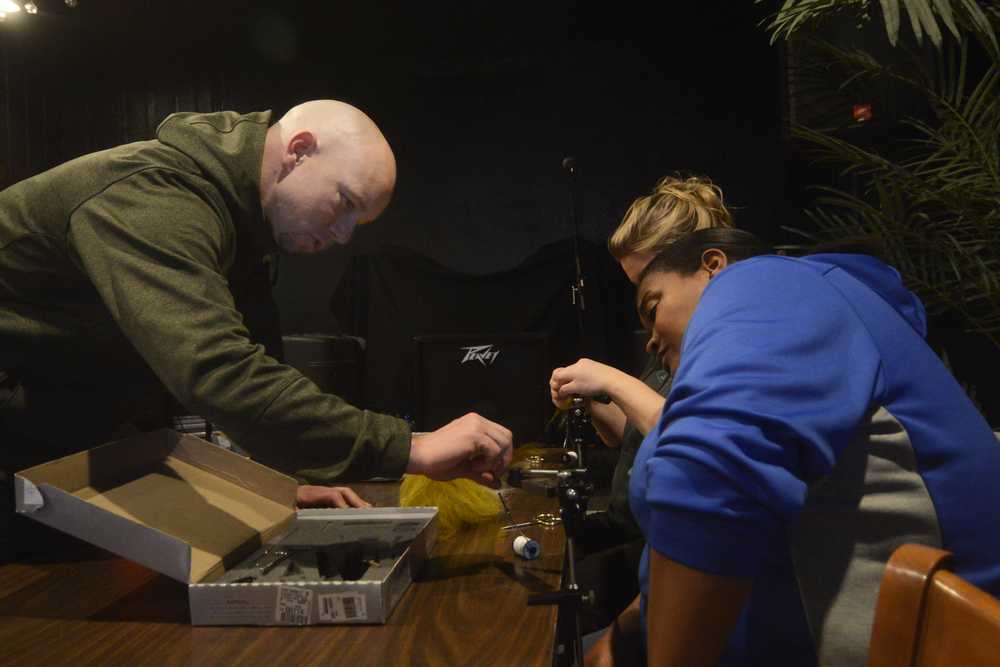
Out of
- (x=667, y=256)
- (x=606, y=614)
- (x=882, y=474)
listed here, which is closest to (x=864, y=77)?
(x=667, y=256)

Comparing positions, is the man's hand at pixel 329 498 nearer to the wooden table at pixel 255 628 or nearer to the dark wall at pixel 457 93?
the wooden table at pixel 255 628

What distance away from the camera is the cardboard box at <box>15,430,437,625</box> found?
35.3 inches

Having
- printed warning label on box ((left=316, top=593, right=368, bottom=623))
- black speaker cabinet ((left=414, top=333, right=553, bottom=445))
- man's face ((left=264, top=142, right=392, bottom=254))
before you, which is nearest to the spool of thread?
printed warning label on box ((left=316, top=593, right=368, bottom=623))

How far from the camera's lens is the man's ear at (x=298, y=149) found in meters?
1.42

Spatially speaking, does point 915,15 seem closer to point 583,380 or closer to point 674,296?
point 674,296

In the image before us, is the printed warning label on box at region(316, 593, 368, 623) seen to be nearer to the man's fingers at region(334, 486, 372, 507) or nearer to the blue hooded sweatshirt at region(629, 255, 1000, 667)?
the blue hooded sweatshirt at region(629, 255, 1000, 667)

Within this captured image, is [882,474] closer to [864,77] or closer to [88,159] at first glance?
[88,159]

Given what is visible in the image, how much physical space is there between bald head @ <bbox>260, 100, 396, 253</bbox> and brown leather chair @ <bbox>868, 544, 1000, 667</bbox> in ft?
3.72

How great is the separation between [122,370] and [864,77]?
222 cm

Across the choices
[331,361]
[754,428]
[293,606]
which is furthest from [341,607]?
[331,361]

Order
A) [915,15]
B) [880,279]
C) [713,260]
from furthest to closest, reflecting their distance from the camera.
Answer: [915,15] < [713,260] < [880,279]

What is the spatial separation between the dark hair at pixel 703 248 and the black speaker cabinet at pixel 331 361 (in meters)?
3.28

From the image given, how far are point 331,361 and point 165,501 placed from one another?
134 inches

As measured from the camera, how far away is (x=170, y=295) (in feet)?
3.46
